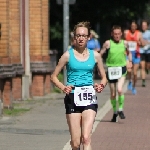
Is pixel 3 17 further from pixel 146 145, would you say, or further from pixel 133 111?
pixel 146 145

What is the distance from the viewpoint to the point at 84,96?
918cm

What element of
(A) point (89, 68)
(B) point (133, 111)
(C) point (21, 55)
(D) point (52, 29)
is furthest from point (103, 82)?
(D) point (52, 29)

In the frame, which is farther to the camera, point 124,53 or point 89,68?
point 124,53

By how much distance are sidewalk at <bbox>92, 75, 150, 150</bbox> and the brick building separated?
265cm

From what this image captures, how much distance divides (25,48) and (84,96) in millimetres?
12621

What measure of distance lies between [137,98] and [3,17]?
5288mm

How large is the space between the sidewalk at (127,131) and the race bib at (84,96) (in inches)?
94.3

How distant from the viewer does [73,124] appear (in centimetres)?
915

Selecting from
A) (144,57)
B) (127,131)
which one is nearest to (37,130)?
(127,131)

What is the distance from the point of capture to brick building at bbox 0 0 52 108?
1767 centimetres

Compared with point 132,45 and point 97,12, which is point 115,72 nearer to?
point 132,45

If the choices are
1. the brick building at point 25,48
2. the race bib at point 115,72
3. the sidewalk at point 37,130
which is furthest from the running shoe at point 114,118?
the brick building at point 25,48

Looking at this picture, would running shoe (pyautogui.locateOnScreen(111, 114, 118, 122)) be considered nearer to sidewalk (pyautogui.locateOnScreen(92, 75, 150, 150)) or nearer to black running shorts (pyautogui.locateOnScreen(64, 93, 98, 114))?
sidewalk (pyautogui.locateOnScreen(92, 75, 150, 150))

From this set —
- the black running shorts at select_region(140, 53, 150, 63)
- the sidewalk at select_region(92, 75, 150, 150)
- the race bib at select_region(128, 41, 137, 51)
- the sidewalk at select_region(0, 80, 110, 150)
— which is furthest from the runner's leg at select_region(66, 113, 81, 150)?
the black running shorts at select_region(140, 53, 150, 63)
